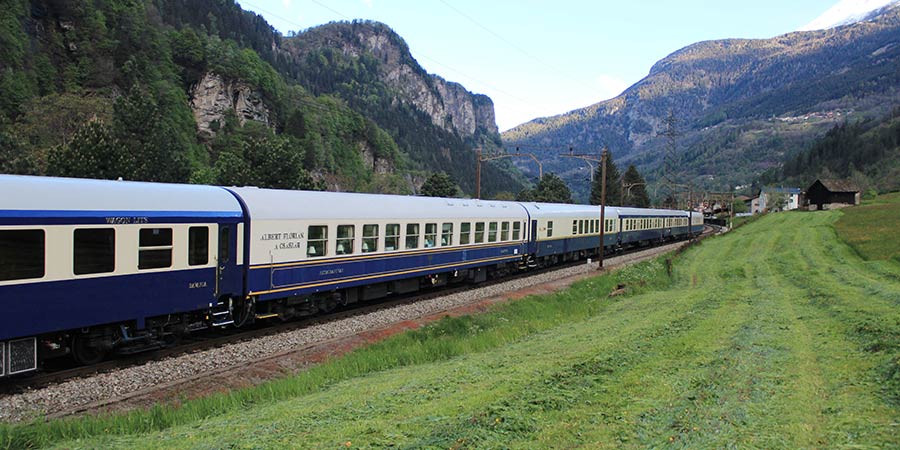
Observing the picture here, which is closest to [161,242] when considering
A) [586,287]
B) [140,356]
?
[140,356]

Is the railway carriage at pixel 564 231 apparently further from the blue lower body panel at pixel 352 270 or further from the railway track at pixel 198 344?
the railway track at pixel 198 344

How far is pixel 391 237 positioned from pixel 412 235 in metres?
1.36

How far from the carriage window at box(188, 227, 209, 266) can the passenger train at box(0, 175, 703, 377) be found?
3cm

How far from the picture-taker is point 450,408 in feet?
25.2

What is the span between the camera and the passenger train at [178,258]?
35.6 ft

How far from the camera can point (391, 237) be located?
21.1 metres

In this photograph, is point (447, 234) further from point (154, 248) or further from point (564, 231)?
point (564, 231)

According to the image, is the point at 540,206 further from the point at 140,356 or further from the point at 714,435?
the point at 714,435

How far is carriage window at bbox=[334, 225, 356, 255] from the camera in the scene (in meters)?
18.6

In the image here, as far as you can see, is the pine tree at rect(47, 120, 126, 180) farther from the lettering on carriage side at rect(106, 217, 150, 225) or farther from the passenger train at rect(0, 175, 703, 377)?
the lettering on carriage side at rect(106, 217, 150, 225)

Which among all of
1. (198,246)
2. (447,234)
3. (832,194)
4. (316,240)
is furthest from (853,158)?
(198,246)

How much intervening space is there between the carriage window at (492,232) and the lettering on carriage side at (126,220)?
56.6 ft

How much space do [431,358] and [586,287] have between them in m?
14.8

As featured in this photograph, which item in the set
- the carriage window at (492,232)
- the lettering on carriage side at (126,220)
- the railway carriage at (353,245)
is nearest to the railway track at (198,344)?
the railway carriage at (353,245)
